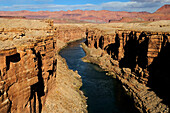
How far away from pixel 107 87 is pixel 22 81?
99.2 feet

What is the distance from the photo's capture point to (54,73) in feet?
92.6

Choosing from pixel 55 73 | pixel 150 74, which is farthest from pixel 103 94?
pixel 55 73

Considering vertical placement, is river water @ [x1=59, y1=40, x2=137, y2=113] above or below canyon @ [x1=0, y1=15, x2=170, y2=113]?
below

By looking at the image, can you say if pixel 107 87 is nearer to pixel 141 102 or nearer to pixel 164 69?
pixel 141 102

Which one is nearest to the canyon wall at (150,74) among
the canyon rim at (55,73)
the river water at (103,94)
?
the canyon rim at (55,73)

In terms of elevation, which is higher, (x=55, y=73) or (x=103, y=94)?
(x=55, y=73)

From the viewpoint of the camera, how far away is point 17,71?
11.8 m

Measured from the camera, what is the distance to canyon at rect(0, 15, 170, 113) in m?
11.7

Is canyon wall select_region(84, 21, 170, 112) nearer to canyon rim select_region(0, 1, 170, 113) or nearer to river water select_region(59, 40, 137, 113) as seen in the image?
canyon rim select_region(0, 1, 170, 113)

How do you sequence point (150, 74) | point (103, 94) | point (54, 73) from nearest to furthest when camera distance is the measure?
point (54, 73) < point (150, 74) < point (103, 94)

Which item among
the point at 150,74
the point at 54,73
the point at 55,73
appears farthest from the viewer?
the point at 150,74

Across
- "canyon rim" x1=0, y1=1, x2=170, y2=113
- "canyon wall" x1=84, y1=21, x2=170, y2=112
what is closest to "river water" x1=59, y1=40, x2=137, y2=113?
"canyon rim" x1=0, y1=1, x2=170, y2=113

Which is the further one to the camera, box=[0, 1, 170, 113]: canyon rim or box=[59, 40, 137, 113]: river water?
box=[59, 40, 137, 113]: river water

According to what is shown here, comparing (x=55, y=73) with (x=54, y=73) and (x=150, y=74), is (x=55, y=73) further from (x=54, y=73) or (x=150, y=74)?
(x=150, y=74)
